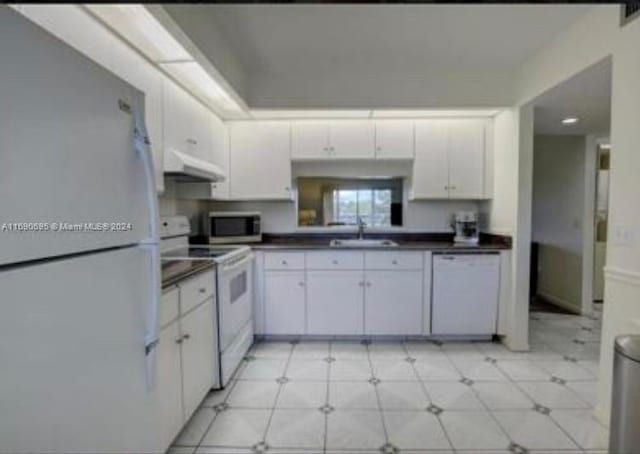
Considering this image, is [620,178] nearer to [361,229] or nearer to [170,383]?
[361,229]

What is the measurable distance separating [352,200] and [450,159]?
1.05 m

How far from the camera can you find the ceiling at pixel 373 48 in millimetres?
2238

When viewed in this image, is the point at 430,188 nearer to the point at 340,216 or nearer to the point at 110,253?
the point at 340,216

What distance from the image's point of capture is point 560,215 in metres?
4.50

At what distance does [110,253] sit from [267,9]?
1.75 metres

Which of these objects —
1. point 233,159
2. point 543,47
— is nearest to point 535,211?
point 543,47

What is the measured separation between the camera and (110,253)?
1.12 metres

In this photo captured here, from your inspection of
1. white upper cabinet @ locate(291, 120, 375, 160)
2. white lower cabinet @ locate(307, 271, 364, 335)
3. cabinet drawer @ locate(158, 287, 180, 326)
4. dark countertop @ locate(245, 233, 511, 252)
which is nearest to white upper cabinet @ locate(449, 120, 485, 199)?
dark countertop @ locate(245, 233, 511, 252)

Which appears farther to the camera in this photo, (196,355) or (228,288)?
(228,288)

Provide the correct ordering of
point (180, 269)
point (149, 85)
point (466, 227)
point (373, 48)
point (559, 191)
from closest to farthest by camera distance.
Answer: point (180, 269) → point (149, 85) → point (373, 48) → point (466, 227) → point (559, 191)

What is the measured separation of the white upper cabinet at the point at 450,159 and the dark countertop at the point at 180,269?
2.19m

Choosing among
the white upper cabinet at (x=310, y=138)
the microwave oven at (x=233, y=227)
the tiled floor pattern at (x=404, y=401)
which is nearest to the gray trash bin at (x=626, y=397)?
the tiled floor pattern at (x=404, y=401)

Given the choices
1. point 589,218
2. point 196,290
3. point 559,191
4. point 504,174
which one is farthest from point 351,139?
point 589,218

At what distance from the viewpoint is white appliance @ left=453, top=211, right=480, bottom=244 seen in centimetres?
370
